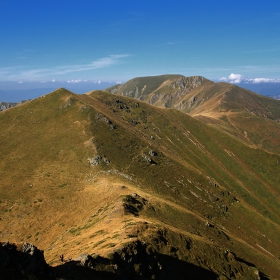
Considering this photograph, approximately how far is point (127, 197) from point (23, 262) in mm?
39111

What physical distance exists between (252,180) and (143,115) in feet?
279

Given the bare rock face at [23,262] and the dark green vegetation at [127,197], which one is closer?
the bare rock face at [23,262]

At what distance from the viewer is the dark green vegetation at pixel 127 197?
144 ft

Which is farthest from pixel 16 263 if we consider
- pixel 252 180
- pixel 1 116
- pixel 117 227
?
pixel 252 180

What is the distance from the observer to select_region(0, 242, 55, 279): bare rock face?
70.4ft

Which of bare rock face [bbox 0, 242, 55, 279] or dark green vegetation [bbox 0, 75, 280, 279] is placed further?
dark green vegetation [bbox 0, 75, 280, 279]

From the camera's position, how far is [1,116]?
118 meters

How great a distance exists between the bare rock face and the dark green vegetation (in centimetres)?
857

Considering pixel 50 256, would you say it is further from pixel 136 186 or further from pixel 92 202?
pixel 136 186

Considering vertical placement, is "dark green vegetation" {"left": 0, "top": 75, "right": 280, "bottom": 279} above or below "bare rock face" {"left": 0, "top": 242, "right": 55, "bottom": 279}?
below

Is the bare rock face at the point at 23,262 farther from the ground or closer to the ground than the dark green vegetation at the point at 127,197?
farther from the ground

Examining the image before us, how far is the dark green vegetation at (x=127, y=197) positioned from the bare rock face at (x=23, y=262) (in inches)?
337

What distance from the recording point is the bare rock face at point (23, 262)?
21.5 m

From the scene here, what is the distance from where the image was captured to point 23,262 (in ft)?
78.9
